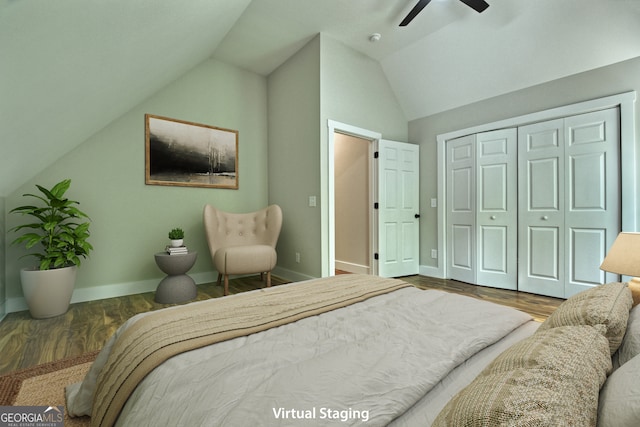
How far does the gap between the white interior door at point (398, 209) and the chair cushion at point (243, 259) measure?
1.47 m

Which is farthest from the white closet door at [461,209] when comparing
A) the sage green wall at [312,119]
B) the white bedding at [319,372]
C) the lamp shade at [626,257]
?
the white bedding at [319,372]

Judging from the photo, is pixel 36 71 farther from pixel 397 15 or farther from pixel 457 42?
pixel 457 42

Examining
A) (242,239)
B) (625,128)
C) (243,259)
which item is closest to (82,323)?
(243,259)

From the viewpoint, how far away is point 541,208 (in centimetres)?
306

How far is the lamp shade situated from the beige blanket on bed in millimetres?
1139

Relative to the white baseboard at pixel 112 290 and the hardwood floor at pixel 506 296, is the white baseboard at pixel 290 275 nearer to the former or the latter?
the white baseboard at pixel 112 290

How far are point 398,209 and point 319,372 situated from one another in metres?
3.41

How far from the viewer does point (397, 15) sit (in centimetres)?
289

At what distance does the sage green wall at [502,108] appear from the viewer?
8.64ft

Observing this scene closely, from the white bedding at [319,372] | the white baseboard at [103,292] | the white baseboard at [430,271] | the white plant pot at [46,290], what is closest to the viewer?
the white bedding at [319,372]

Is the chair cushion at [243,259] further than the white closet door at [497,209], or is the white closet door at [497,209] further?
the white closet door at [497,209]

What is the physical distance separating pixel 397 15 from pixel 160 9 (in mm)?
2216

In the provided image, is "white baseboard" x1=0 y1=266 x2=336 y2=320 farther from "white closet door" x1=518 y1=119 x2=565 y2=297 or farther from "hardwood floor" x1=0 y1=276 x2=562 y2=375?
"white closet door" x1=518 y1=119 x2=565 y2=297

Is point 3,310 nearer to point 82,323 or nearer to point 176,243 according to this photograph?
point 82,323
